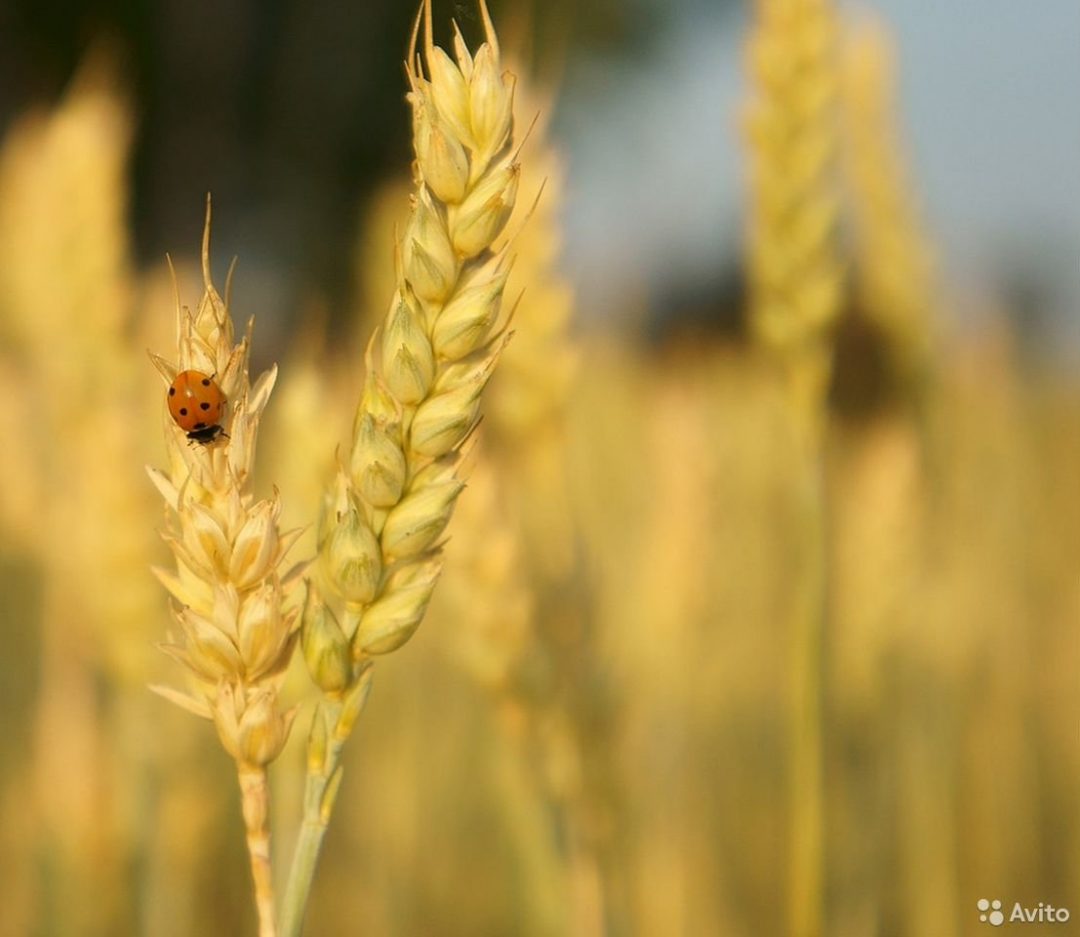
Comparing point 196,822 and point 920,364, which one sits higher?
point 920,364

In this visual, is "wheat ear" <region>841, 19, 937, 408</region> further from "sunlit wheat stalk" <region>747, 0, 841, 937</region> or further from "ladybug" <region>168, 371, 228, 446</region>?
"ladybug" <region>168, 371, 228, 446</region>

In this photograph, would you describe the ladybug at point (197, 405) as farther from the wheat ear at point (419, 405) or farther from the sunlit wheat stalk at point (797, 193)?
the sunlit wheat stalk at point (797, 193)

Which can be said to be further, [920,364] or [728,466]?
[728,466]

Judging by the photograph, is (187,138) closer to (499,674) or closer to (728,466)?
(728,466)

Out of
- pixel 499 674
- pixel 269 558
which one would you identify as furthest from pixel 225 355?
pixel 499 674

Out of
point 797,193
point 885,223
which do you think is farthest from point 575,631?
point 885,223

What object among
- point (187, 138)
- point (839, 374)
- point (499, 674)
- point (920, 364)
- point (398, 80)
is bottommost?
point (499, 674)

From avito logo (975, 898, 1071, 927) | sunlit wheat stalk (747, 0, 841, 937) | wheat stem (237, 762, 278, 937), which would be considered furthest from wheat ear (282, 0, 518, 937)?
avito logo (975, 898, 1071, 927)
